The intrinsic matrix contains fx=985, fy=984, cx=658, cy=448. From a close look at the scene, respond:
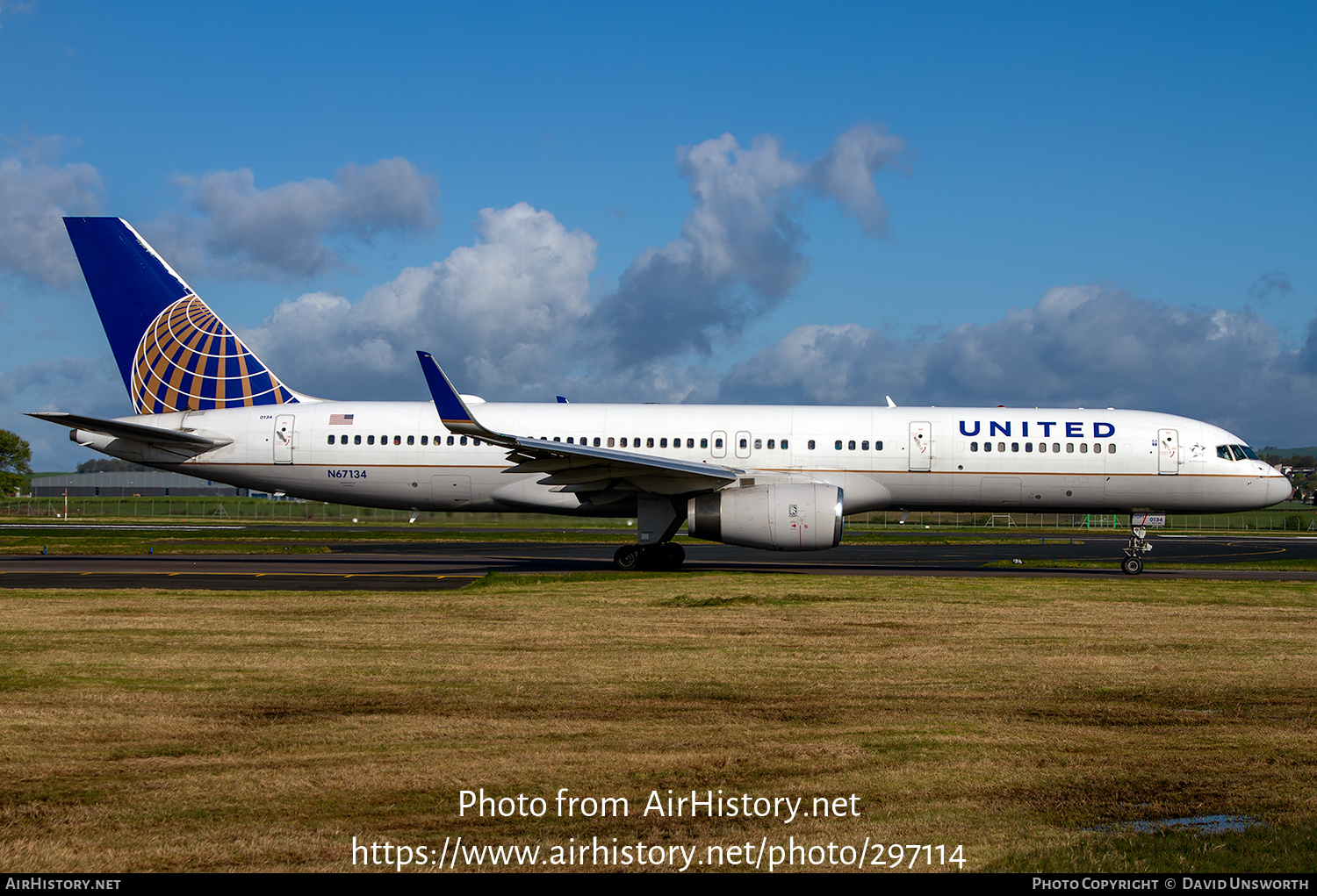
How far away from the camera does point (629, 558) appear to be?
21.4 meters

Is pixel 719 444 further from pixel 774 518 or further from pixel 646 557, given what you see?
pixel 774 518

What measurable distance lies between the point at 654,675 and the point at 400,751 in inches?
124

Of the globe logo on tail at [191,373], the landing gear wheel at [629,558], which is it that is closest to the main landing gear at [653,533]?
the landing gear wheel at [629,558]

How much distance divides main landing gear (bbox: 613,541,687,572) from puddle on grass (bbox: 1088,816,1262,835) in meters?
16.3

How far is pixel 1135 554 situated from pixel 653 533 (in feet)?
37.3

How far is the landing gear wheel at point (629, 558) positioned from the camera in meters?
21.3

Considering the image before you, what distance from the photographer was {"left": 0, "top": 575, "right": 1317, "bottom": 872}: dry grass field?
4.87 meters

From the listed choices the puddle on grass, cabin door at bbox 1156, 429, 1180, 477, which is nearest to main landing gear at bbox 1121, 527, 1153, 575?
cabin door at bbox 1156, 429, 1180, 477

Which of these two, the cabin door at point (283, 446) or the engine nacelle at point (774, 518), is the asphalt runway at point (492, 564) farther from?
the cabin door at point (283, 446)

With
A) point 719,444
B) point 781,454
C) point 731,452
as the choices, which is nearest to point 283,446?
point 719,444
